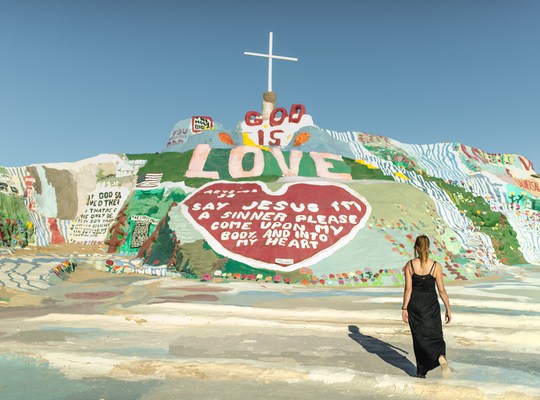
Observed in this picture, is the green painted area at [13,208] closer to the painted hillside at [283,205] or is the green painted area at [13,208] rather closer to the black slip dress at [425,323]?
the painted hillside at [283,205]

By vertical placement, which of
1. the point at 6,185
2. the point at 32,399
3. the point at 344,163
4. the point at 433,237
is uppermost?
the point at 344,163

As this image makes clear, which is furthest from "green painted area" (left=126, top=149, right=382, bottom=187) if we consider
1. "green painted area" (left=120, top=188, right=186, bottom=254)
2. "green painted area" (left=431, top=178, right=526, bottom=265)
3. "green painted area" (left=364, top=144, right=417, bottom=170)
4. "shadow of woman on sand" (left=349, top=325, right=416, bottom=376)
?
"shadow of woman on sand" (left=349, top=325, right=416, bottom=376)

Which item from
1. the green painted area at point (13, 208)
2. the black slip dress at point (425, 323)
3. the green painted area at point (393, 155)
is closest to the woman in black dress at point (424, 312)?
the black slip dress at point (425, 323)

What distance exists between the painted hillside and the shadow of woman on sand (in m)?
8.47

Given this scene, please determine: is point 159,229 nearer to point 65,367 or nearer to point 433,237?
point 433,237

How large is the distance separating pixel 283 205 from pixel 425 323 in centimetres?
1472

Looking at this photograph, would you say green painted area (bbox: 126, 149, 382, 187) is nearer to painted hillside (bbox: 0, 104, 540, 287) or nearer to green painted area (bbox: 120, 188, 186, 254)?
painted hillside (bbox: 0, 104, 540, 287)

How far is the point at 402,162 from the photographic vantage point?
138 feet

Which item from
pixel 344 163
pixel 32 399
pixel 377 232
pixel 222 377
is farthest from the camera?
pixel 344 163

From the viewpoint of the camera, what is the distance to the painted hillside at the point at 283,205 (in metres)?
18.6

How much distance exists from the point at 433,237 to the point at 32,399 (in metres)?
17.7

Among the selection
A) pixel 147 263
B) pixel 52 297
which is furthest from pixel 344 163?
pixel 52 297

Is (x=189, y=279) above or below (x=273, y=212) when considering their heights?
below

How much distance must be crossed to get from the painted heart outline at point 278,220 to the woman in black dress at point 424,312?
11.6m
